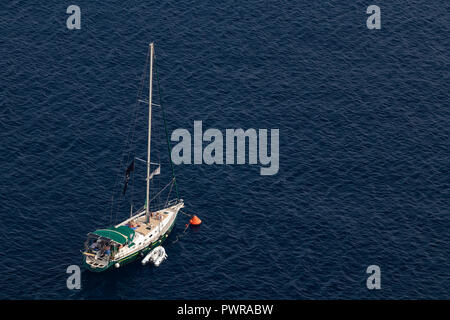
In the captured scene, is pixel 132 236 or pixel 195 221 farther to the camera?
pixel 195 221

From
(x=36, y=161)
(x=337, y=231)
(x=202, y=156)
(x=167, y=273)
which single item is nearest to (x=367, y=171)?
(x=337, y=231)

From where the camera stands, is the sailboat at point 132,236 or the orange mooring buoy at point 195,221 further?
the orange mooring buoy at point 195,221

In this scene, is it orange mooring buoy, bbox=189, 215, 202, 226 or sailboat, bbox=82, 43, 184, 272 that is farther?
orange mooring buoy, bbox=189, 215, 202, 226

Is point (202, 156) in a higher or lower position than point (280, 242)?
higher

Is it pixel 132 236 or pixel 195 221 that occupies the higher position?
pixel 195 221
